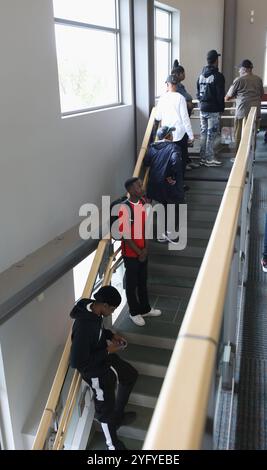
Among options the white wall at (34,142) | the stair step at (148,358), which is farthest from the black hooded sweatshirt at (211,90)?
the stair step at (148,358)

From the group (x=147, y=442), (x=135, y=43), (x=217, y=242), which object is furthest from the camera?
(x=135, y=43)

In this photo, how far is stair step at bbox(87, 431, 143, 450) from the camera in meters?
3.91

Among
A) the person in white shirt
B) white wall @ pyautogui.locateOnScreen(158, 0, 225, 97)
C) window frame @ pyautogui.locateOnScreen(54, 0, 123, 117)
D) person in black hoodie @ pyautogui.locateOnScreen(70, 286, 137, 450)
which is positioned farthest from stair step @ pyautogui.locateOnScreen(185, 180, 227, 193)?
white wall @ pyautogui.locateOnScreen(158, 0, 225, 97)

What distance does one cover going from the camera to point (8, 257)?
353 cm

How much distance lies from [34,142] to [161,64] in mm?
4788

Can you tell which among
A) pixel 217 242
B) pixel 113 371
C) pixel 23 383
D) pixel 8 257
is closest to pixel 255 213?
pixel 113 371

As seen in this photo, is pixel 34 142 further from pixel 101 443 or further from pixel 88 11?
pixel 101 443

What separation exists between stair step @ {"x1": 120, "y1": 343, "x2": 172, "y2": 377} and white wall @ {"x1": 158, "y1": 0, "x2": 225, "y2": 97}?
555 cm

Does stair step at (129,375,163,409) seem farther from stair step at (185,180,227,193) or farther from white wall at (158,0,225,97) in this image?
white wall at (158,0,225,97)

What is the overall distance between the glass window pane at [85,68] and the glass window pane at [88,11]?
105mm

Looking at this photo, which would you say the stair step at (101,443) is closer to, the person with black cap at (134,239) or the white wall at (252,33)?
the person with black cap at (134,239)

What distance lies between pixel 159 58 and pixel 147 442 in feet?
25.7

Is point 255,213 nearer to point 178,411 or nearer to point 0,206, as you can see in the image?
point 0,206

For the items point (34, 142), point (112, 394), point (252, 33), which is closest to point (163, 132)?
point (34, 142)
